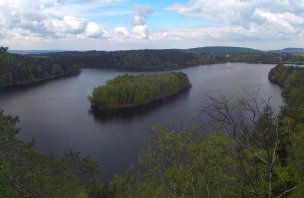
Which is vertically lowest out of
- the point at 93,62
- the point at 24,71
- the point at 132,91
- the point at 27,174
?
the point at 132,91

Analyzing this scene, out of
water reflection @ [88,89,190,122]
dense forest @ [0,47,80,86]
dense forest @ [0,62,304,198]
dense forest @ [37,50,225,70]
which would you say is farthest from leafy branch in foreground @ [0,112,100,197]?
dense forest @ [37,50,225,70]

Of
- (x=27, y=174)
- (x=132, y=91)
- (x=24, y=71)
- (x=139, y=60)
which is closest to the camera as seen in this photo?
(x=27, y=174)

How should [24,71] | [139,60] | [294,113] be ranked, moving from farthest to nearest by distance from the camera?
[139,60]
[24,71]
[294,113]

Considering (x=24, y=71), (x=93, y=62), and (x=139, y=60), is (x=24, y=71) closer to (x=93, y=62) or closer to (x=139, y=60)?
(x=93, y=62)

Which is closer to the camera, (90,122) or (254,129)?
(254,129)

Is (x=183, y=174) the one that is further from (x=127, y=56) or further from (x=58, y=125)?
(x=127, y=56)

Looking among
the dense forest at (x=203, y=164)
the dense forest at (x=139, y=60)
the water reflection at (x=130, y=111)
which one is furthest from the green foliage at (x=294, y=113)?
the dense forest at (x=139, y=60)

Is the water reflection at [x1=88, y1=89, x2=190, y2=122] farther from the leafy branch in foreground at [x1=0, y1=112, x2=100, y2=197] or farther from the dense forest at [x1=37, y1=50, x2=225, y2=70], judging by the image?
the dense forest at [x1=37, y1=50, x2=225, y2=70]

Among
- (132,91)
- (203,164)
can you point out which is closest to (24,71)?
(132,91)

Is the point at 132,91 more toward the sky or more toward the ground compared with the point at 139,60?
more toward the ground
